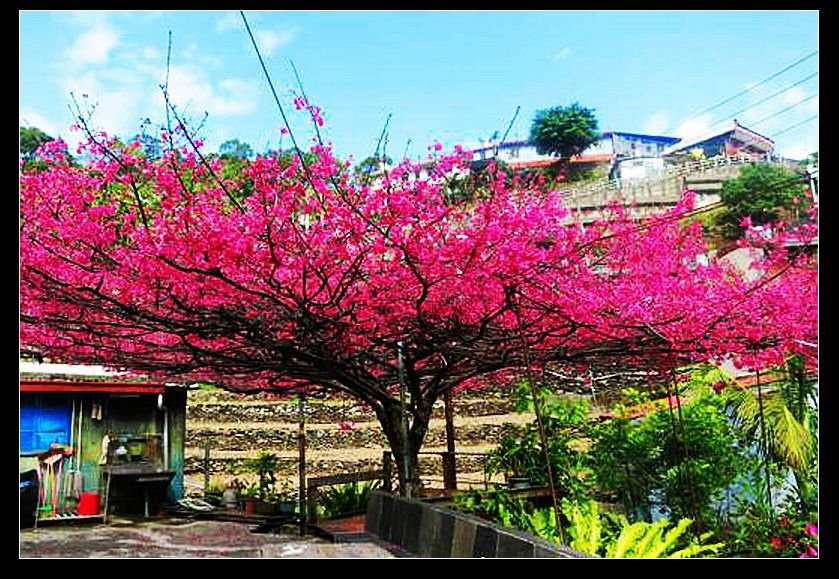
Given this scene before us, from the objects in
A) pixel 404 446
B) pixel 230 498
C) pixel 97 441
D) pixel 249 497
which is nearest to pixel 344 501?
pixel 249 497

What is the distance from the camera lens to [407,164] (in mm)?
5012

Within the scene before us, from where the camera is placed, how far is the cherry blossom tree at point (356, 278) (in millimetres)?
4809

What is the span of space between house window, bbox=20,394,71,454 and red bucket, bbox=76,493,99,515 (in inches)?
26.7

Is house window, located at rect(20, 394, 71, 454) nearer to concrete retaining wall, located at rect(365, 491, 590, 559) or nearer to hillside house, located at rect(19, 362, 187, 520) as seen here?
hillside house, located at rect(19, 362, 187, 520)

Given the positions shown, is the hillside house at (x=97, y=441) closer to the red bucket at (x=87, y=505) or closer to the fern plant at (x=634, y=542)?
the red bucket at (x=87, y=505)

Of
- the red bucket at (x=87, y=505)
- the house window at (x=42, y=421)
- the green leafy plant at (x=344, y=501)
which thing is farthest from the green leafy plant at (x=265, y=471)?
the house window at (x=42, y=421)

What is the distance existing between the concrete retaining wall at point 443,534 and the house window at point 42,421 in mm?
5217

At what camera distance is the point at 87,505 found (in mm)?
9023

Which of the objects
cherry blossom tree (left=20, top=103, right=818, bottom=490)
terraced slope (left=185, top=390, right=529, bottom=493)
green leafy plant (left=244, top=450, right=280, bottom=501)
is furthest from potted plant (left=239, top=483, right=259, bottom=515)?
cherry blossom tree (left=20, top=103, right=818, bottom=490)

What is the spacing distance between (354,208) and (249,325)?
157cm

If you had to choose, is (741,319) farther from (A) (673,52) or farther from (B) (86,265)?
(B) (86,265)

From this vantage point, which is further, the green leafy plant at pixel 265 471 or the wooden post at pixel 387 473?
the green leafy plant at pixel 265 471
